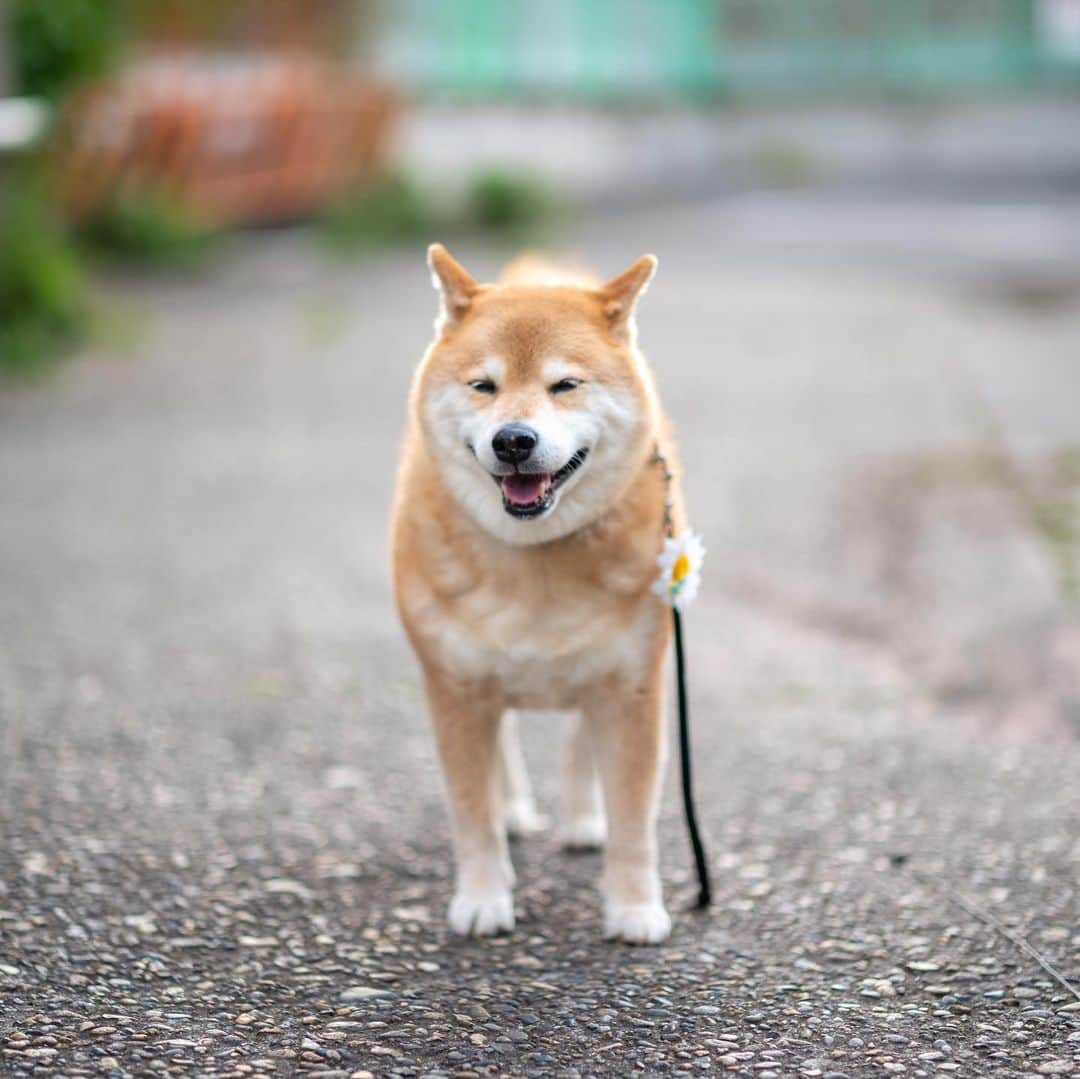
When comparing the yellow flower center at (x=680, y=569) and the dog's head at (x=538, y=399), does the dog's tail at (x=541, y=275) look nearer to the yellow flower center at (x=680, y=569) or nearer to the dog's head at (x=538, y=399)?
the dog's head at (x=538, y=399)

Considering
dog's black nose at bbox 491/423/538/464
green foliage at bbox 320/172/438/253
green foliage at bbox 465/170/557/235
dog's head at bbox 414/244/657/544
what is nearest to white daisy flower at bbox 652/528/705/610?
dog's head at bbox 414/244/657/544

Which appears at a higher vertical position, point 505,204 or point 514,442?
point 505,204

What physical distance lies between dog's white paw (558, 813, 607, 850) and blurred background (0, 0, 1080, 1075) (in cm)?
12

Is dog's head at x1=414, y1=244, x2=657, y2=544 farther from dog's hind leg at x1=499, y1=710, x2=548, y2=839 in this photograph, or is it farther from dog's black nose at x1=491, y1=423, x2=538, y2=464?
dog's hind leg at x1=499, y1=710, x2=548, y2=839

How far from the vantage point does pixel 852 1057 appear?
308cm

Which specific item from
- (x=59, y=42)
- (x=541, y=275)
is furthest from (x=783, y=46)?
(x=541, y=275)

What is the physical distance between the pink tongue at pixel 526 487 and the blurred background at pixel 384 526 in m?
1.03

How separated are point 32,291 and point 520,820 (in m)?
7.65

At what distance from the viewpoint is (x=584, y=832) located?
4.13 metres

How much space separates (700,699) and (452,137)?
1692cm

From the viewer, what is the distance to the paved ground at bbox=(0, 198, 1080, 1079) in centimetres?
321

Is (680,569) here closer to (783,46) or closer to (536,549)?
(536,549)

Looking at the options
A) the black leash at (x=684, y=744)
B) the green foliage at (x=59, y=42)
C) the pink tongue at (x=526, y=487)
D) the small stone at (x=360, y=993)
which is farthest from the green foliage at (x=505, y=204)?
the small stone at (x=360, y=993)

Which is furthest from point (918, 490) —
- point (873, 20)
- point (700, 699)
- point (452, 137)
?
point (873, 20)
